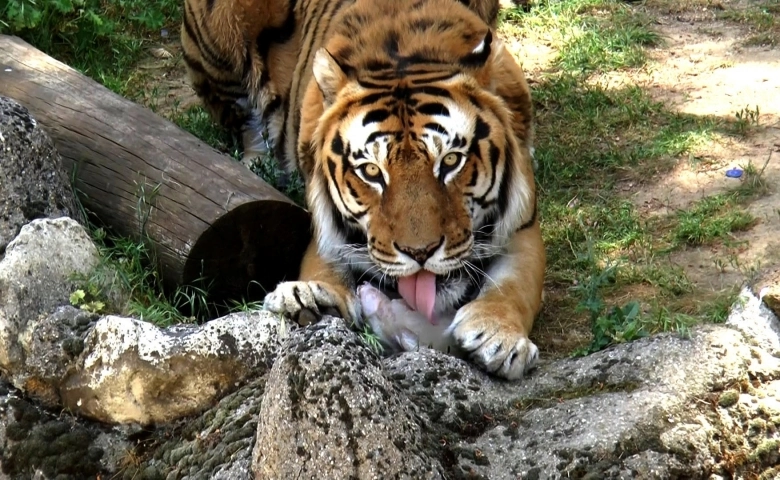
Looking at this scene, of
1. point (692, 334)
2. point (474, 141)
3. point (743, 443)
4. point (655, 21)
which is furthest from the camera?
point (655, 21)

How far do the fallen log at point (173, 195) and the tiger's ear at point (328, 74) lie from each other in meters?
0.46

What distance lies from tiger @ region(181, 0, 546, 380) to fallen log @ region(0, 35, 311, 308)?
0.62ft

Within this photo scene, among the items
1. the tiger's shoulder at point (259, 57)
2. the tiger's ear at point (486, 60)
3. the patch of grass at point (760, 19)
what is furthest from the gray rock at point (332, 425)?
the patch of grass at point (760, 19)

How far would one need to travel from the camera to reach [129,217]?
425 centimetres

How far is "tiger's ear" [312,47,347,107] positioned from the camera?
3961 mm

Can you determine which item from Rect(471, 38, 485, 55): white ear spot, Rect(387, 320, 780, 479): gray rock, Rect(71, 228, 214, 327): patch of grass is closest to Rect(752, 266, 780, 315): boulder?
Rect(387, 320, 780, 479): gray rock

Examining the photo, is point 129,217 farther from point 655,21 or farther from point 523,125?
point 655,21

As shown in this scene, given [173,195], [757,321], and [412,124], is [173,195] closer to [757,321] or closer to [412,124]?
[412,124]

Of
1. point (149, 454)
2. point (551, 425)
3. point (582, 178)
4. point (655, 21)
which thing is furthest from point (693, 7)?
point (149, 454)

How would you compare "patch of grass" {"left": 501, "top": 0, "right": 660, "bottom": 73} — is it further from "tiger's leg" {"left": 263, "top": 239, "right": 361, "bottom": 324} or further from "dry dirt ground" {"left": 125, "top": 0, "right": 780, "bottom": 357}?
"tiger's leg" {"left": 263, "top": 239, "right": 361, "bottom": 324}

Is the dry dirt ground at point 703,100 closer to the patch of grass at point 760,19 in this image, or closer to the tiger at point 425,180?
the patch of grass at point 760,19

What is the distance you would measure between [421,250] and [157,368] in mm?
1016

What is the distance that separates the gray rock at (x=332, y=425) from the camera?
2.72 m

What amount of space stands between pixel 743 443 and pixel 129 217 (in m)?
2.56
